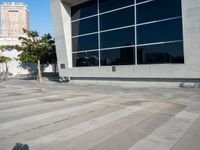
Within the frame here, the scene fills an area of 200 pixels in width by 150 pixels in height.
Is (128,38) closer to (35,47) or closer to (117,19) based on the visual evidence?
(117,19)

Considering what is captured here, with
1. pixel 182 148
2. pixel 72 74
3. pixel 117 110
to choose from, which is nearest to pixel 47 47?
pixel 72 74

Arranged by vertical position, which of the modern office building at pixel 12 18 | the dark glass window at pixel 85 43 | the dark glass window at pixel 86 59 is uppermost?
the modern office building at pixel 12 18

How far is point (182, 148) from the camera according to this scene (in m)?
5.54

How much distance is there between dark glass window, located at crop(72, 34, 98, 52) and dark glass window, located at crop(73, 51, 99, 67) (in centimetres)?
68

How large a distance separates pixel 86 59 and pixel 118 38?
5149 millimetres

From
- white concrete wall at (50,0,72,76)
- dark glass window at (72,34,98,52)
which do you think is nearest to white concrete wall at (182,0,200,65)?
dark glass window at (72,34,98,52)

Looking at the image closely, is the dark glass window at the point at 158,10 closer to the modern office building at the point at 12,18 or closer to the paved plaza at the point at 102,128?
the paved plaza at the point at 102,128

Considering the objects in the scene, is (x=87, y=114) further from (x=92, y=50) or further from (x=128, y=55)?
(x=92, y=50)

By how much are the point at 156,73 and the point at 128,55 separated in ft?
12.2

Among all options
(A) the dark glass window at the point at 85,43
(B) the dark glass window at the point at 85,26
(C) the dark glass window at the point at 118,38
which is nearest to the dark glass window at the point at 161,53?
(C) the dark glass window at the point at 118,38

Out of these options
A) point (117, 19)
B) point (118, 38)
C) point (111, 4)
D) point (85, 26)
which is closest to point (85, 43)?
point (85, 26)

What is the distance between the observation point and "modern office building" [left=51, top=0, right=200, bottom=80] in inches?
741

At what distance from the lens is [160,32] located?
68.2 ft

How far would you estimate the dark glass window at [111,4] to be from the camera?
23.6m
